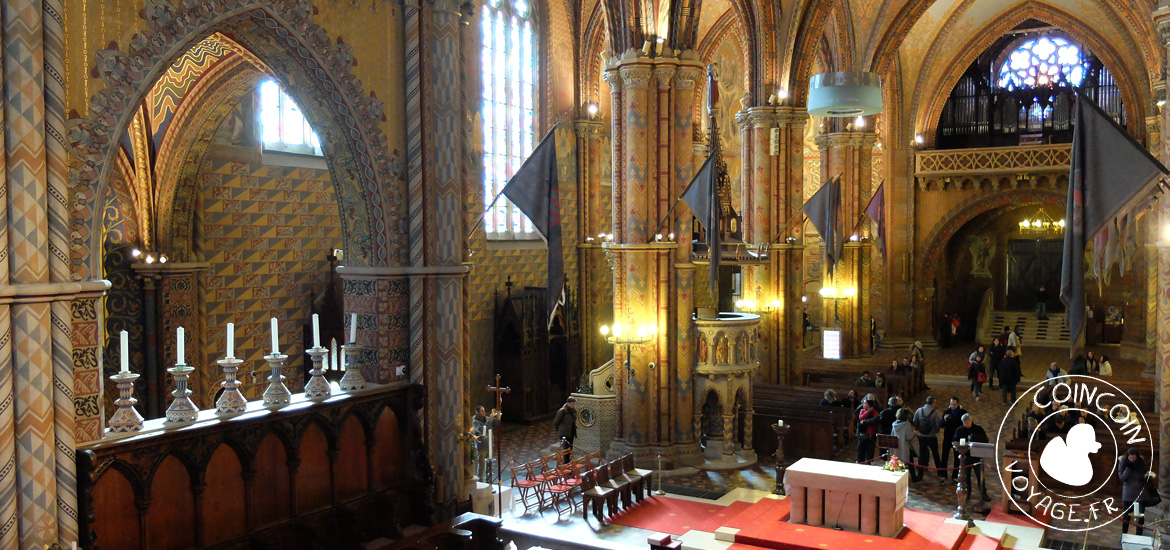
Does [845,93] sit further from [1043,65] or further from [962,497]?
[1043,65]

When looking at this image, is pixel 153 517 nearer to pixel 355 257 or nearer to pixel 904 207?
pixel 355 257

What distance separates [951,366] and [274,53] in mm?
23117

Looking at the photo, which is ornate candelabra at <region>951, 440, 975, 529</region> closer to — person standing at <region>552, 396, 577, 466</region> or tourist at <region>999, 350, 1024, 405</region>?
person standing at <region>552, 396, 577, 466</region>

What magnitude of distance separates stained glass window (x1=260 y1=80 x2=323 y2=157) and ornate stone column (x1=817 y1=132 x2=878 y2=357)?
1458 cm

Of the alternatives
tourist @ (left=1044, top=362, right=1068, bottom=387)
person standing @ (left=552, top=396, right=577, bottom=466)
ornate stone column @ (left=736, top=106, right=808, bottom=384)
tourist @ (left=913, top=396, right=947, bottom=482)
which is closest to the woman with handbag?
tourist @ (left=1044, top=362, right=1068, bottom=387)

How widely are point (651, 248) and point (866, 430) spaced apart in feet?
14.7

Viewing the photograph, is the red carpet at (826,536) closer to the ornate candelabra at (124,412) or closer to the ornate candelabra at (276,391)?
the ornate candelabra at (276,391)

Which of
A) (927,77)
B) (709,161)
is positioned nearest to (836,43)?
(927,77)

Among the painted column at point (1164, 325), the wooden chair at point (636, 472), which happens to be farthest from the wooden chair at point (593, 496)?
the painted column at point (1164, 325)

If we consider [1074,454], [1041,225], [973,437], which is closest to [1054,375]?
[973,437]

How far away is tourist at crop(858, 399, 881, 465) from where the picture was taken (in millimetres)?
15258

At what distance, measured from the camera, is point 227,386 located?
27.8 feet

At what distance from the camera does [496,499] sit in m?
13.0

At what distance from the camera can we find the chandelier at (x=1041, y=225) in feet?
105
